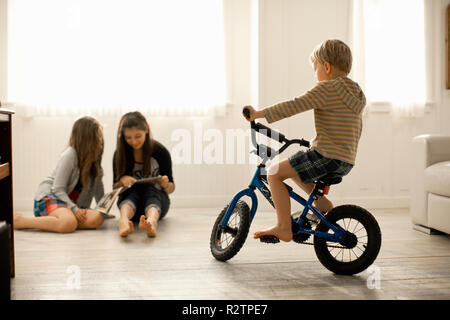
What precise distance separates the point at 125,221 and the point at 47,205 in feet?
1.76

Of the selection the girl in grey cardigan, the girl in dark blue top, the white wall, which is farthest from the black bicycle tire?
the white wall

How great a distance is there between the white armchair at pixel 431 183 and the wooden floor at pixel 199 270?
0.31 feet

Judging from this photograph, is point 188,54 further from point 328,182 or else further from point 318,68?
Result: point 328,182

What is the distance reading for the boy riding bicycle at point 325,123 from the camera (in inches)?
70.1

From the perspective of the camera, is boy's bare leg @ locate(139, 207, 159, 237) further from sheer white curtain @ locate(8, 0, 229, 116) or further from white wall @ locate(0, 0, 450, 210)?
sheer white curtain @ locate(8, 0, 229, 116)

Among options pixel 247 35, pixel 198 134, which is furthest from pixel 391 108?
pixel 198 134

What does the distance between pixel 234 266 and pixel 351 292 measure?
0.51 metres

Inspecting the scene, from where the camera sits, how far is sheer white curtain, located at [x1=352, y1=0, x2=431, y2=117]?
11.9 feet

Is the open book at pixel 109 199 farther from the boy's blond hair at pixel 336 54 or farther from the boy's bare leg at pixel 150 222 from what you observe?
the boy's blond hair at pixel 336 54

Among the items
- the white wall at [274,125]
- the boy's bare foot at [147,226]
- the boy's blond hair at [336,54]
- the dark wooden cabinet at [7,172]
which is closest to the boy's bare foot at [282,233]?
the boy's blond hair at [336,54]

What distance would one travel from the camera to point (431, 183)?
2551 mm

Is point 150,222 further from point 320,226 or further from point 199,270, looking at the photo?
point 320,226

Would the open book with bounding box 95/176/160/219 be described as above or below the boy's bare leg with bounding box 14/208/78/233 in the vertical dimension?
above

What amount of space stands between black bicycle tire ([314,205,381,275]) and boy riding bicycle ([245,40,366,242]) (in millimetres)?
139
